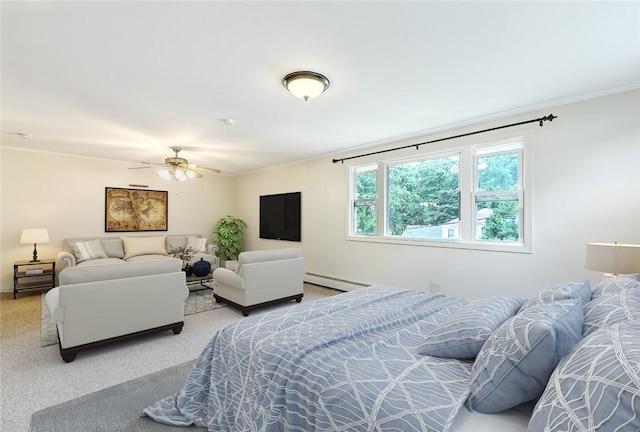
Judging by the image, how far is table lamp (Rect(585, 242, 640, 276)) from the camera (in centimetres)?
224

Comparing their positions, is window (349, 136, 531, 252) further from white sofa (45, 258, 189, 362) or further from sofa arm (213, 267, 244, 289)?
white sofa (45, 258, 189, 362)

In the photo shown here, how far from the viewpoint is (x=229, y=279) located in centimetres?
409

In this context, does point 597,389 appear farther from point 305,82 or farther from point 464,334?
point 305,82

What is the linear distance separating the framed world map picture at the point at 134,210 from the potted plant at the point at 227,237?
1.19 metres

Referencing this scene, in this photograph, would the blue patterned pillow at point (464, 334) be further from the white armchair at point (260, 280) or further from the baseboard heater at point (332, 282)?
the baseboard heater at point (332, 282)

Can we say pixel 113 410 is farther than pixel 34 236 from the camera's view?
No

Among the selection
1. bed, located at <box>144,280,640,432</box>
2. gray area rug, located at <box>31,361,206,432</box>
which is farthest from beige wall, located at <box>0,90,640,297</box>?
gray area rug, located at <box>31,361,206,432</box>

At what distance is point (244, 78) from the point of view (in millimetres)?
2660

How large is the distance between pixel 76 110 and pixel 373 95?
130 inches

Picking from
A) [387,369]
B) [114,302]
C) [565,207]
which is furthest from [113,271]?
[565,207]

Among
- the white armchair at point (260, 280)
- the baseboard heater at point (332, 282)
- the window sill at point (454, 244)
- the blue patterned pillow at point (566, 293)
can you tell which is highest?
the window sill at point (454, 244)

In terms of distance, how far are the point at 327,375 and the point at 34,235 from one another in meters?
5.96

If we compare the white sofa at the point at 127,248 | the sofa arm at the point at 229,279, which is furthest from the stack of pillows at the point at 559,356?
the white sofa at the point at 127,248

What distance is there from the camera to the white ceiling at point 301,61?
1.84 meters
